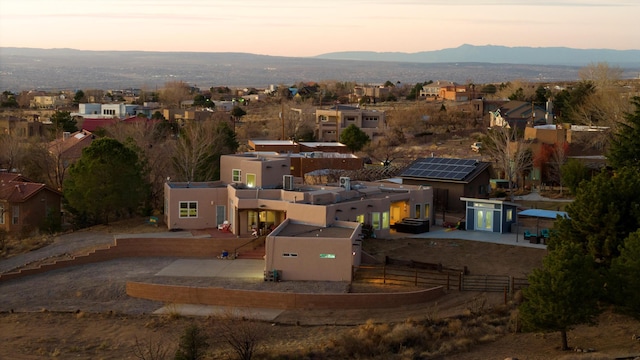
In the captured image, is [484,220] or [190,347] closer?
[190,347]

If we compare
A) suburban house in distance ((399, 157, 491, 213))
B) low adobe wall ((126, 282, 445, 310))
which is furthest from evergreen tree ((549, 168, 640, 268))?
suburban house in distance ((399, 157, 491, 213))

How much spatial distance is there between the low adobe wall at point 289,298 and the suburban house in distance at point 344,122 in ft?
150

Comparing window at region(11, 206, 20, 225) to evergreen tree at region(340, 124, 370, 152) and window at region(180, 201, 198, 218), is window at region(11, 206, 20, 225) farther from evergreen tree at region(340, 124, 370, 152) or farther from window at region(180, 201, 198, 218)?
evergreen tree at region(340, 124, 370, 152)

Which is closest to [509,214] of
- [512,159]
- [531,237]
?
[531,237]

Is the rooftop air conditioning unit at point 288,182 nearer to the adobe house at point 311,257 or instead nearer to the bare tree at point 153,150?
the adobe house at point 311,257

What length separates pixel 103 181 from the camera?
36.8 metres

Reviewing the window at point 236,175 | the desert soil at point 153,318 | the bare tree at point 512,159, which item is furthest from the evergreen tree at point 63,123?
the desert soil at point 153,318

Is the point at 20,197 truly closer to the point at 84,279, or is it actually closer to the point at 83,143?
the point at 84,279

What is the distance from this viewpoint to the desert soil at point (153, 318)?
73.4 ft

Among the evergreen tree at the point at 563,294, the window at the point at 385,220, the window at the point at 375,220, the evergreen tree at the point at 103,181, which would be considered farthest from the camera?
the evergreen tree at the point at 103,181

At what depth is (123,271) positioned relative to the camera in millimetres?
29578

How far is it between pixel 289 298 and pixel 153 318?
4.15 meters

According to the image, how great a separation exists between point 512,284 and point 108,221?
1996 cm

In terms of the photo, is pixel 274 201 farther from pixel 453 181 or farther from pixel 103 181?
pixel 453 181
